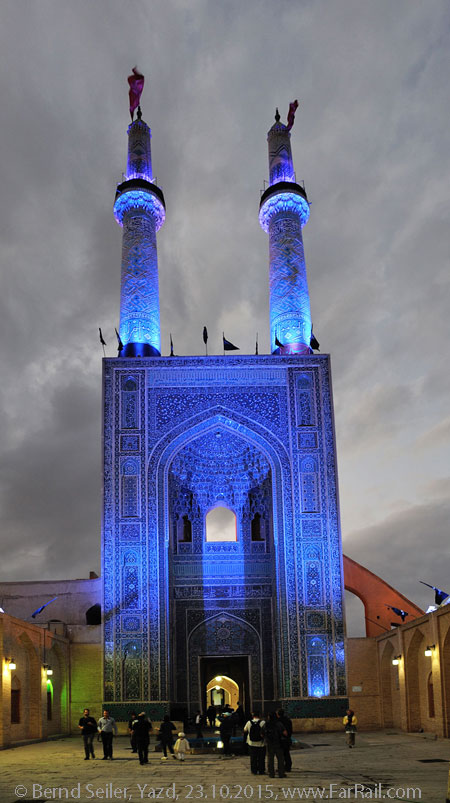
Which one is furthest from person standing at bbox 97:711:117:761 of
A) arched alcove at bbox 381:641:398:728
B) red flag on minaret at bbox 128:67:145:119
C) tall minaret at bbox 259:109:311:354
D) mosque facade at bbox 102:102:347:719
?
red flag on minaret at bbox 128:67:145:119

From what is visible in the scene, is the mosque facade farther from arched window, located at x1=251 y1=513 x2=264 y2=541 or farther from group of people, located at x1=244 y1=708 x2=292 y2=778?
group of people, located at x1=244 y1=708 x2=292 y2=778

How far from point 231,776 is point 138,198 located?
1420cm

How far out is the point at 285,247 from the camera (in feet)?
63.2

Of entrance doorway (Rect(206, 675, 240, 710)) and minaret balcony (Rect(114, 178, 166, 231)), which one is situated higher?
minaret balcony (Rect(114, 178, 166, 231))

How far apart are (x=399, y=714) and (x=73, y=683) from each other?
6618 mm

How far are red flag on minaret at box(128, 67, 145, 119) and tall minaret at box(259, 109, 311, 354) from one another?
11.8 ft

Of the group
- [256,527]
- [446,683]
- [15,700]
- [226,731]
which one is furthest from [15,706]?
[446,683]

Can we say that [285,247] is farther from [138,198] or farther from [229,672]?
[229,672]

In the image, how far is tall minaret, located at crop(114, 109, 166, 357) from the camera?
18.2m

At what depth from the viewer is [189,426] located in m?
17.2

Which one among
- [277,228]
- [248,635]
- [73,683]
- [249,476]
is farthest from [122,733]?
[277,228]

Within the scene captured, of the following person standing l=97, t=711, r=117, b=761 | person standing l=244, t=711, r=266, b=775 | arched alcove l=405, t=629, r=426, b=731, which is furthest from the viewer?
arched alcove l=405, t=629, r=426, b=731

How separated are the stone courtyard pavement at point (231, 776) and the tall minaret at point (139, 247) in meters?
8.99

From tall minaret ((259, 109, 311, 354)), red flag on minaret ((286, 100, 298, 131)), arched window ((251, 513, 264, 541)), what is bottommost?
arched window ((251, 513, 264, 541))
